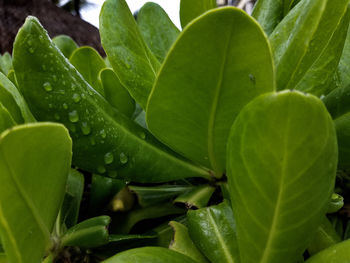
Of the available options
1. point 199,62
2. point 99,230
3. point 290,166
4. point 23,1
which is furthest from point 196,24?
point 23,1

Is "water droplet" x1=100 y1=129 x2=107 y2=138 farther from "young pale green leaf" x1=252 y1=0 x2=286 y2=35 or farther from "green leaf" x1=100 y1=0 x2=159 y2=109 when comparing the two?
"young pale green leaf" x1=252 y1=0 x2=286 y2=35

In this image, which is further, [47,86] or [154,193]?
[154,193]

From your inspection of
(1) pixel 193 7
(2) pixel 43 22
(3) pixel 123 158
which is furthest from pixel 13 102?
(2) pixel 43 22

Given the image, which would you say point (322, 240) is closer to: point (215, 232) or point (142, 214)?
point (215, 232)

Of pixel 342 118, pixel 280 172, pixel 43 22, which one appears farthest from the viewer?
pixel 43 22

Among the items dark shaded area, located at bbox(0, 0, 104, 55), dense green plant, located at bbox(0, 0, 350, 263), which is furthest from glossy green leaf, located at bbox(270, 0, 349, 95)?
dark shaded area, located at bbox(0, 0, 104, 55)

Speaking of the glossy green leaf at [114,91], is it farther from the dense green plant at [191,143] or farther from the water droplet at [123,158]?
the water droplet at [123,158]

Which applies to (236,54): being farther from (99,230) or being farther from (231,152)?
(99,230)
